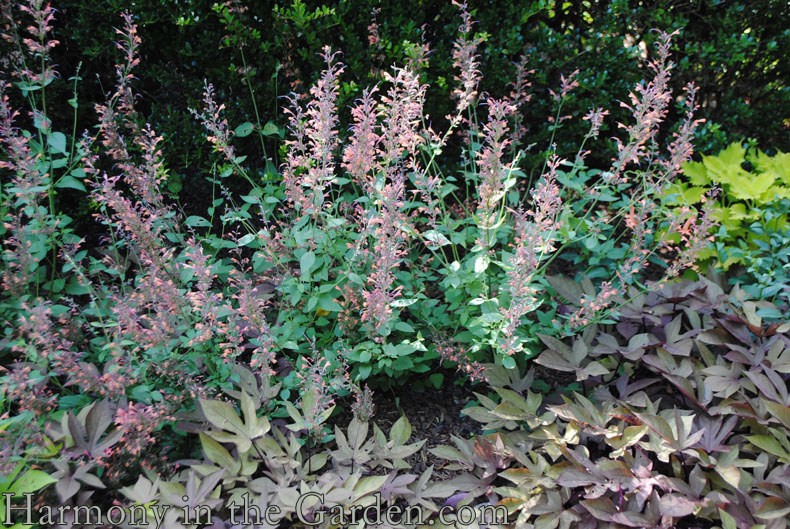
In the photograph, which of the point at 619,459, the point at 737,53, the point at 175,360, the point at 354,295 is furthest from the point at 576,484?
the point at 737,53

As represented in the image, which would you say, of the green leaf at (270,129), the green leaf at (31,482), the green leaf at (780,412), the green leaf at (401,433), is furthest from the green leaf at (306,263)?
the green leaf at (780,412)

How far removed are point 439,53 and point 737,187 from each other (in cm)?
197

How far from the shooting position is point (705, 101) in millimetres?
4371

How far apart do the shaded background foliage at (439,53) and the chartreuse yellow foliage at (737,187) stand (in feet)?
1.37

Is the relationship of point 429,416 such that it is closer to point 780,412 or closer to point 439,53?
point 780,412

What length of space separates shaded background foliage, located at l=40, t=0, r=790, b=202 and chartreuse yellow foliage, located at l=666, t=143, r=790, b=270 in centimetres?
42

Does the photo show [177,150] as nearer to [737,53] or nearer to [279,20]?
[279,20]

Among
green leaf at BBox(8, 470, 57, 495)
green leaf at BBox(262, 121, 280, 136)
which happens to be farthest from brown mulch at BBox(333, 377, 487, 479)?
green leaf at BBox(262, 121, 280, 136)

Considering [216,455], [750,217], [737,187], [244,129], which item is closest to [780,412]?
[750,217]

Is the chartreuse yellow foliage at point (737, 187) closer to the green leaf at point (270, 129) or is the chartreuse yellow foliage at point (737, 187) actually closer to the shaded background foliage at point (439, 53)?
the shaded background foliage at point (439, 53)

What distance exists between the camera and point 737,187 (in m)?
3.46

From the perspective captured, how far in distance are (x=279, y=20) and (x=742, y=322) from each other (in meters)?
2.93

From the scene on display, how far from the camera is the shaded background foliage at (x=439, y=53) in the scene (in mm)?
3387

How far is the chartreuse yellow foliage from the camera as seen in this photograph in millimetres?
3404
